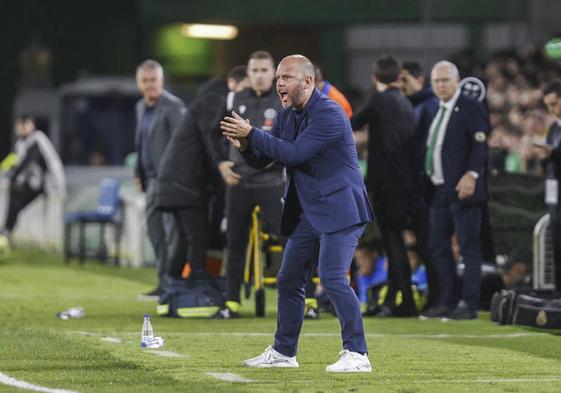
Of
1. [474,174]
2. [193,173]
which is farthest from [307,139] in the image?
[193,173]

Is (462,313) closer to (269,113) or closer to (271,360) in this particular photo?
(269,113)

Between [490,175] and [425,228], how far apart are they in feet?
6.66

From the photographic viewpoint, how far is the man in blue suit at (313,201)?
1065 cm

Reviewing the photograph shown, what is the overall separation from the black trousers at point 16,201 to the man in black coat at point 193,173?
10601 mm

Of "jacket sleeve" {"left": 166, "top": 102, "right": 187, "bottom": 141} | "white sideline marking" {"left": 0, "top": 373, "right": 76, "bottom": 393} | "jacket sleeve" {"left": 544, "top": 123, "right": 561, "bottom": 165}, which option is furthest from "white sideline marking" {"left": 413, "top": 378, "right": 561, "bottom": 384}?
"jacket sleeve" {"left": 166, "top": 102, "right": 187, "bottom": 141}

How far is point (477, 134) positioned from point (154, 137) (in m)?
3.59

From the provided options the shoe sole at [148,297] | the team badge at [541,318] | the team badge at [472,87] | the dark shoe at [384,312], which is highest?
the team badge at [472,87]

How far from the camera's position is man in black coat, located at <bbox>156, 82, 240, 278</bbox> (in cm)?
1573

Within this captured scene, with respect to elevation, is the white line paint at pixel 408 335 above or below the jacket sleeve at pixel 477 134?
below

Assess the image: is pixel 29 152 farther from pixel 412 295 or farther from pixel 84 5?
pixel 84 5

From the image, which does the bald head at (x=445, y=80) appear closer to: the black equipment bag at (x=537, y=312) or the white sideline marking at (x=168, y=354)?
the black equipment bag at (x=537, y=312)

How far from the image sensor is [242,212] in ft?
49.1

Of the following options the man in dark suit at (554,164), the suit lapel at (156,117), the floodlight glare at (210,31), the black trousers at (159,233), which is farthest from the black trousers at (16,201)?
the man in dark suit at (554,164)

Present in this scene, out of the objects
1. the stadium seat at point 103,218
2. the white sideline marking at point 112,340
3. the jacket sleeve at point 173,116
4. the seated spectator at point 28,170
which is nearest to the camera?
the white sideline marking at point 112,340
